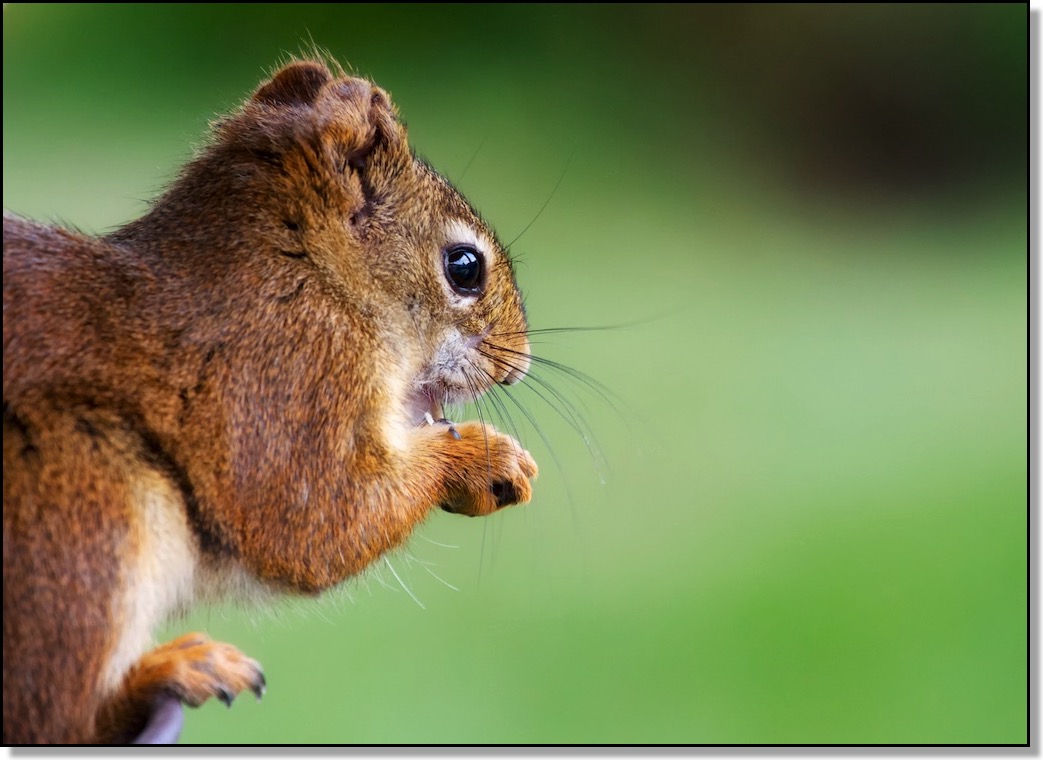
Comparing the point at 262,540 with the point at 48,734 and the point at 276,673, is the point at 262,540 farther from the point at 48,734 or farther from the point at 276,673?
the point at 276,673

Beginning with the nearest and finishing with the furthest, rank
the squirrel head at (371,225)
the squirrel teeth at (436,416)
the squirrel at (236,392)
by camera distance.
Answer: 1. the squirrel at (236,392)
2. the squirrel head at (371,225)
3. the squirrel teeth at (436,416)

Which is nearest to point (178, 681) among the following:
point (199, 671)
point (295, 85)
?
point (199, 671)

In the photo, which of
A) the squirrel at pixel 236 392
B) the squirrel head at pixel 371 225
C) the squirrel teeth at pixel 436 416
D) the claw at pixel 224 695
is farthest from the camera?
the squirrel teeth at pixel 436 416

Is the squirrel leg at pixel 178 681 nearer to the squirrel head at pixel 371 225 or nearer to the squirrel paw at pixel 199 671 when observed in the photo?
the squirrel paw at pixel 199 671

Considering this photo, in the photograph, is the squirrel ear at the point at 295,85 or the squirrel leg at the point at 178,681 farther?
the squirrel ear at the point at 295,85

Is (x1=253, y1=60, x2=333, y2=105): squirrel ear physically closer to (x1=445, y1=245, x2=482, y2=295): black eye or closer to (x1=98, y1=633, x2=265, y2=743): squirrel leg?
(x1=445, y1=245, x2=482, y2=295): black eye

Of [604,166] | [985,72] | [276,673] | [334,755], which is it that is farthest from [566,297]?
[334,755]

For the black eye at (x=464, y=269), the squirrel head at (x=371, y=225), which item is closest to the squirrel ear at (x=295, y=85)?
the squirrel head at (x=371, y=225)

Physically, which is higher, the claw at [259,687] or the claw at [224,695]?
the claw at [259,687]
